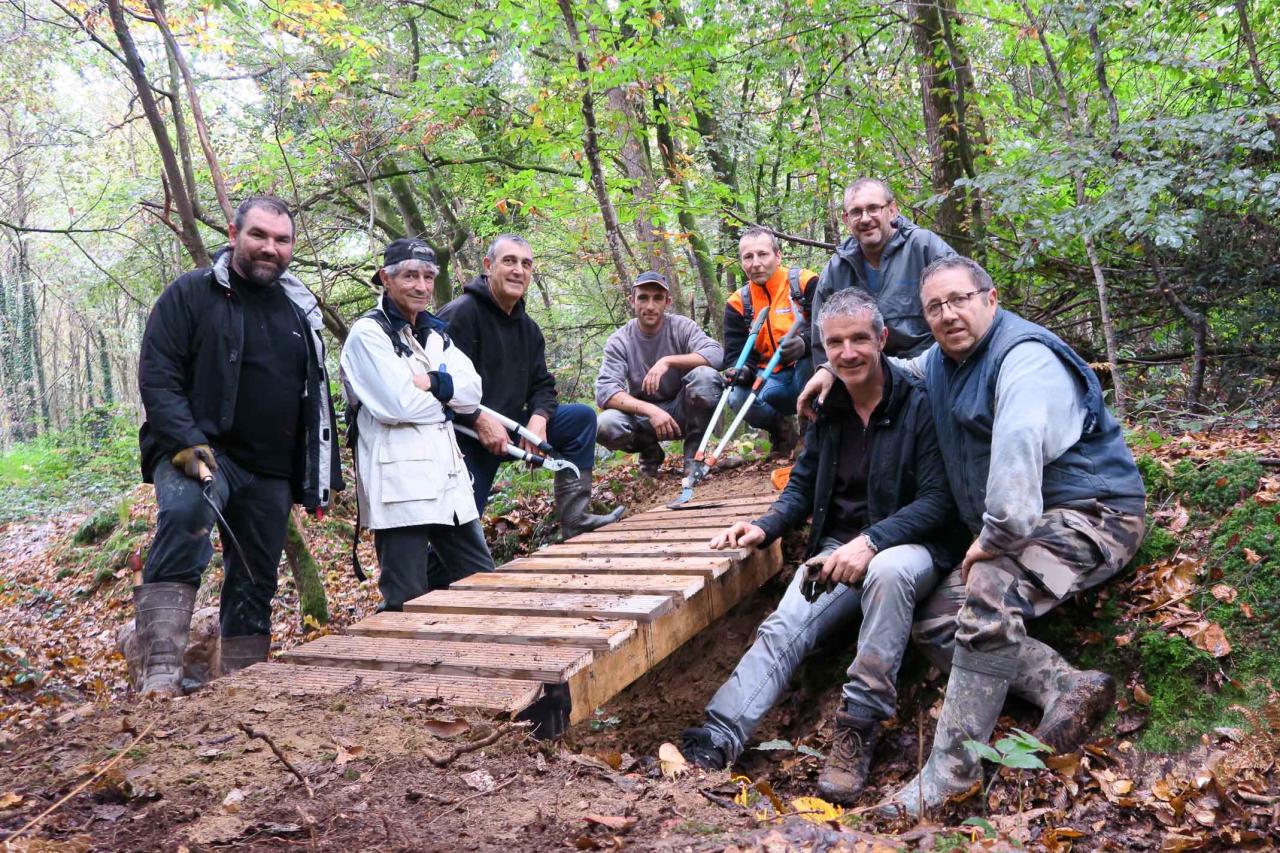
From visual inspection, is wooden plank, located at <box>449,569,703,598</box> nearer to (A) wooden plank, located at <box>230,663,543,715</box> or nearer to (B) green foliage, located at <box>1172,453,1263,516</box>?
(A) wooden plank, located at <box>230,663,543,715</box>

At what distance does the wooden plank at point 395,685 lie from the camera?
9.19 feet

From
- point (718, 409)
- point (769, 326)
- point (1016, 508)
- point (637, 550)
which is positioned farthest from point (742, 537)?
point (769, 326)

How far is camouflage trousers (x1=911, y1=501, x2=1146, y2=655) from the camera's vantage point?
2.98m

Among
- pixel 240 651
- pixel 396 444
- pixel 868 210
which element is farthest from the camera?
pixel 868 210

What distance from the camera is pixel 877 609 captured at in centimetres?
337

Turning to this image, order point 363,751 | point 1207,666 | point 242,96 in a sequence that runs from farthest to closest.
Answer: point 242,96 < point 1207,666 < point 363,751

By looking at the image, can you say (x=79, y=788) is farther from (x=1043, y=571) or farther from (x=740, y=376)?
(x=740, y=376)

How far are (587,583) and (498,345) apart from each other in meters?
2.02

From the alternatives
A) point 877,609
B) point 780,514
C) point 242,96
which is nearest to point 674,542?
point 780,514

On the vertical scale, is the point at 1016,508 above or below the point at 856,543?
above

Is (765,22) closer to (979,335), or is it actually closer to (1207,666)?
(979,335)

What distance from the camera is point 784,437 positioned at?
6.77 meters

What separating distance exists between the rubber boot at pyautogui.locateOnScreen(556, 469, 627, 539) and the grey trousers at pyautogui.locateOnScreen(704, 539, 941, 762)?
Result: 2467mm

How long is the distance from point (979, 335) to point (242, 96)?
11.2 metres
